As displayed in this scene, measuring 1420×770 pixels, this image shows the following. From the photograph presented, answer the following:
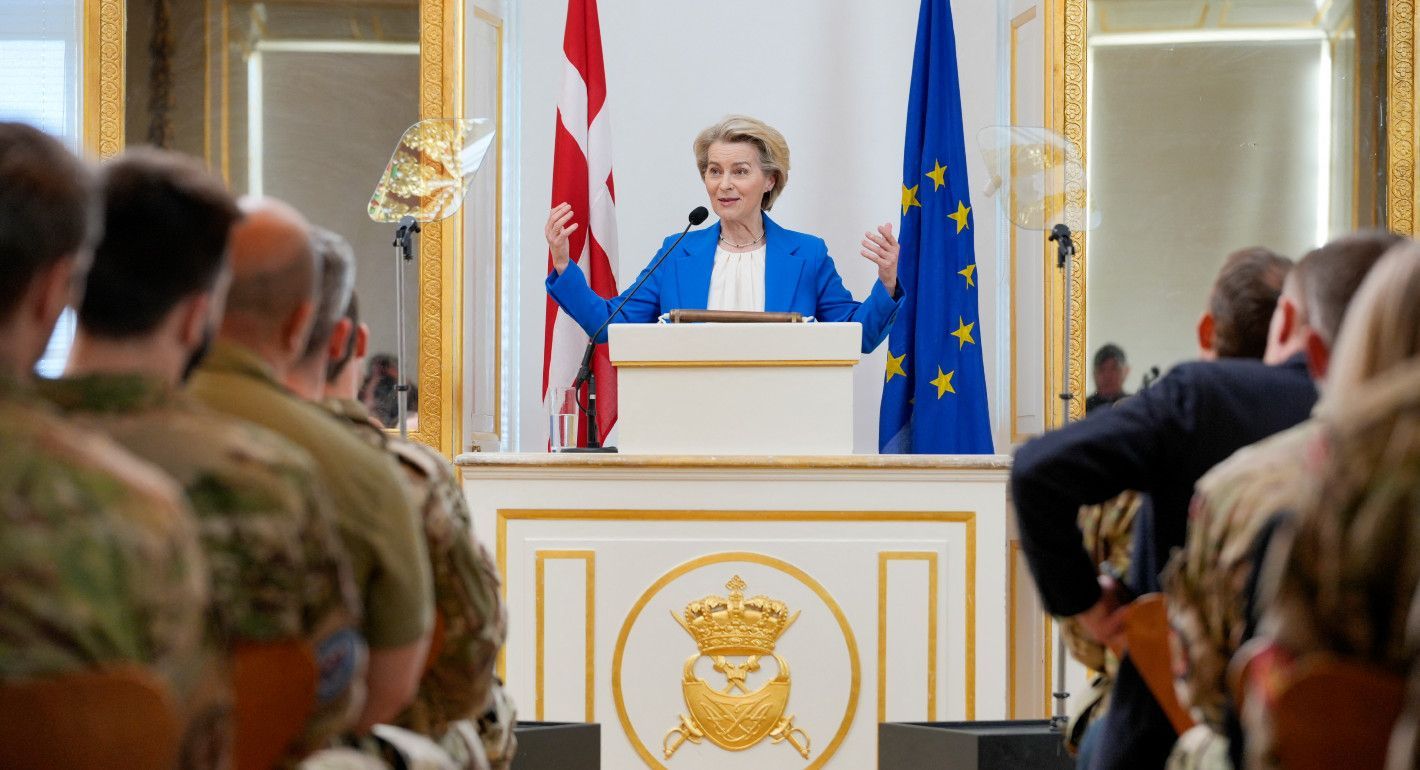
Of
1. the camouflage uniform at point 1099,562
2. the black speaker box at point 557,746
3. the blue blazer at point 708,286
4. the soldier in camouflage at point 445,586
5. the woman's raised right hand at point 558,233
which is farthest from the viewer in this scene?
the blue blazer at point 708,286

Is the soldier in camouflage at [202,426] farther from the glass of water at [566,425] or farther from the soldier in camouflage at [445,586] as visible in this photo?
the glass of water at [566,425]

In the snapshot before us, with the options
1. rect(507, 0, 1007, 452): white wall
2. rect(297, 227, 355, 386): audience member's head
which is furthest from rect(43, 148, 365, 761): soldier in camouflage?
rect(507, 0, 1007, 452): white wall

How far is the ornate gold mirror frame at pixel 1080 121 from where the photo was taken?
6.04 m

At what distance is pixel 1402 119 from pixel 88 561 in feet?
18.5

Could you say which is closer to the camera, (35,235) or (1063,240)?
(35,235)

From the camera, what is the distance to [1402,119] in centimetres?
606

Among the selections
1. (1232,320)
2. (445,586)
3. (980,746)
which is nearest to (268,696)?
(445,586)

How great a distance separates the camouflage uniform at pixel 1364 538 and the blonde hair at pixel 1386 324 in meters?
0.03

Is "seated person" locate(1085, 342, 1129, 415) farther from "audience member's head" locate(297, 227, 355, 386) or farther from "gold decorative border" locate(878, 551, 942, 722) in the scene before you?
"audience member's head" locate(297, 227, 355, 386)

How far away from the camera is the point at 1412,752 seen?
47.4 inches

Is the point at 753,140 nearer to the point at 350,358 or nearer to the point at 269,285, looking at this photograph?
the point at 350,358

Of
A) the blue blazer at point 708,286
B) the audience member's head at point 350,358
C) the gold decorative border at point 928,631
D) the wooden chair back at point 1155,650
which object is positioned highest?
the blue blazer at point 708,286

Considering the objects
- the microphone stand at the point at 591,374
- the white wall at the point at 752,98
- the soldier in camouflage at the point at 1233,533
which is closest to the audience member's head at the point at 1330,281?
the soldier in camouflage at the point at 1233,533

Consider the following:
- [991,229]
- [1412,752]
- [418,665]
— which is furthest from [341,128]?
[1412,752]
